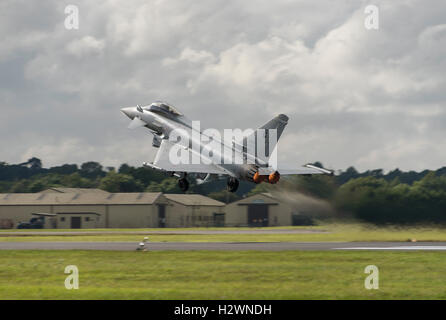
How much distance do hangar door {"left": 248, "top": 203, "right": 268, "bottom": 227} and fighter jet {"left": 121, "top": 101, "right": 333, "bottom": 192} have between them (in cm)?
10422

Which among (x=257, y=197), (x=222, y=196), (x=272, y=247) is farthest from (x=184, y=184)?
(x=222, y=196)

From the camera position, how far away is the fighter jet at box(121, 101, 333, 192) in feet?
123

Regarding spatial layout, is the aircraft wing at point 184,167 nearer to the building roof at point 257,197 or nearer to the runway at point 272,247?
the runway at point 272,247

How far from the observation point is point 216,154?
1517 inches

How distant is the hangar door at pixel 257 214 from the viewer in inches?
5773

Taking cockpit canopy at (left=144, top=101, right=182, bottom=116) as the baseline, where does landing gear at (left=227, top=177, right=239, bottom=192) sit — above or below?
below

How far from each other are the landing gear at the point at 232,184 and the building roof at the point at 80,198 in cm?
10034

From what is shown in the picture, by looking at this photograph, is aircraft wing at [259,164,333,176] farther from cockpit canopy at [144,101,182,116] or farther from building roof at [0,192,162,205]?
building roof at [0,192,162,205]

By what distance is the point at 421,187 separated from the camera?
50531 mm

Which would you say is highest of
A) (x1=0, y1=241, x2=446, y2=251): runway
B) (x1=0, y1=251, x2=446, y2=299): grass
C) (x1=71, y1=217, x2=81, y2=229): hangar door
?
(x1=71, y1=217, x2=81, y2=229): hangar door

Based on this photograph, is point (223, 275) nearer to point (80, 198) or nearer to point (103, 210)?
point (103, 210)

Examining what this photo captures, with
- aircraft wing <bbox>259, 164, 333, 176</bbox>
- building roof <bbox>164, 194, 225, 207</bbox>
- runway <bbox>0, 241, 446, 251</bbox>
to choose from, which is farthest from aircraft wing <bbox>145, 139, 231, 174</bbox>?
building roof <bbox>164, 194, 225, 207</bbox>

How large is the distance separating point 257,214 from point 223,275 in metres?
117
